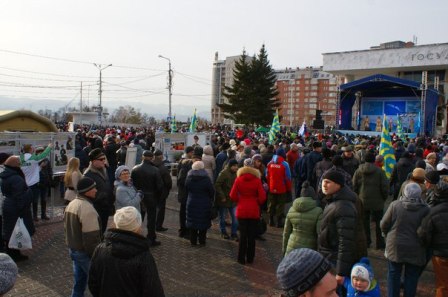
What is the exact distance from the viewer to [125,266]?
131 inches

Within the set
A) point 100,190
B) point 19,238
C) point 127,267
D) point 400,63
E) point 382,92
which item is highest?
point 400,63

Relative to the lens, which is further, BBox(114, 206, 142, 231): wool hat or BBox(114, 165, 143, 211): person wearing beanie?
BBox(114, 165, 143, 211): person wearing beanie

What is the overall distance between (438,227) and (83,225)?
4.10 metres

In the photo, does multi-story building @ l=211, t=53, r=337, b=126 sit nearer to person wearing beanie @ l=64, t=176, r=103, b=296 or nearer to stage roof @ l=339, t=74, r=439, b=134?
stage roof @ l=339, t=74, r=439, b=134

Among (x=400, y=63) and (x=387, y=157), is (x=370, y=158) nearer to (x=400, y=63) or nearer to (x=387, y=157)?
(x=387, y=157)

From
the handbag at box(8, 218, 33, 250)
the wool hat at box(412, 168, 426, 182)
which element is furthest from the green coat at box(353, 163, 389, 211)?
the handbag at box(8, 218, 33, 250)

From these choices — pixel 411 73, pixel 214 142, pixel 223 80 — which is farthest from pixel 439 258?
pixel 223 80

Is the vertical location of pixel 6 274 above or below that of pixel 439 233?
above

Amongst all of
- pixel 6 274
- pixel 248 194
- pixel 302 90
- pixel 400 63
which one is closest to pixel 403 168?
pixel 248 194

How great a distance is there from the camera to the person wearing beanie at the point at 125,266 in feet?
10.9

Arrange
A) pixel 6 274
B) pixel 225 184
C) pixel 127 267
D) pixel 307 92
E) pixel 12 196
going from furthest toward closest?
pixel 307 92 → pixel 225 184 → pixel 12 196 → pixel 127 267 → pixel 6 274

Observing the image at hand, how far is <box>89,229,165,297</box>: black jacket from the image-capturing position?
3.33 m

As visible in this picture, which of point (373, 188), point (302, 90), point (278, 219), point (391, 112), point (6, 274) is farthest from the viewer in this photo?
point (302, 90)

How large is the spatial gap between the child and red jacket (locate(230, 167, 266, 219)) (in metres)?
2.71
